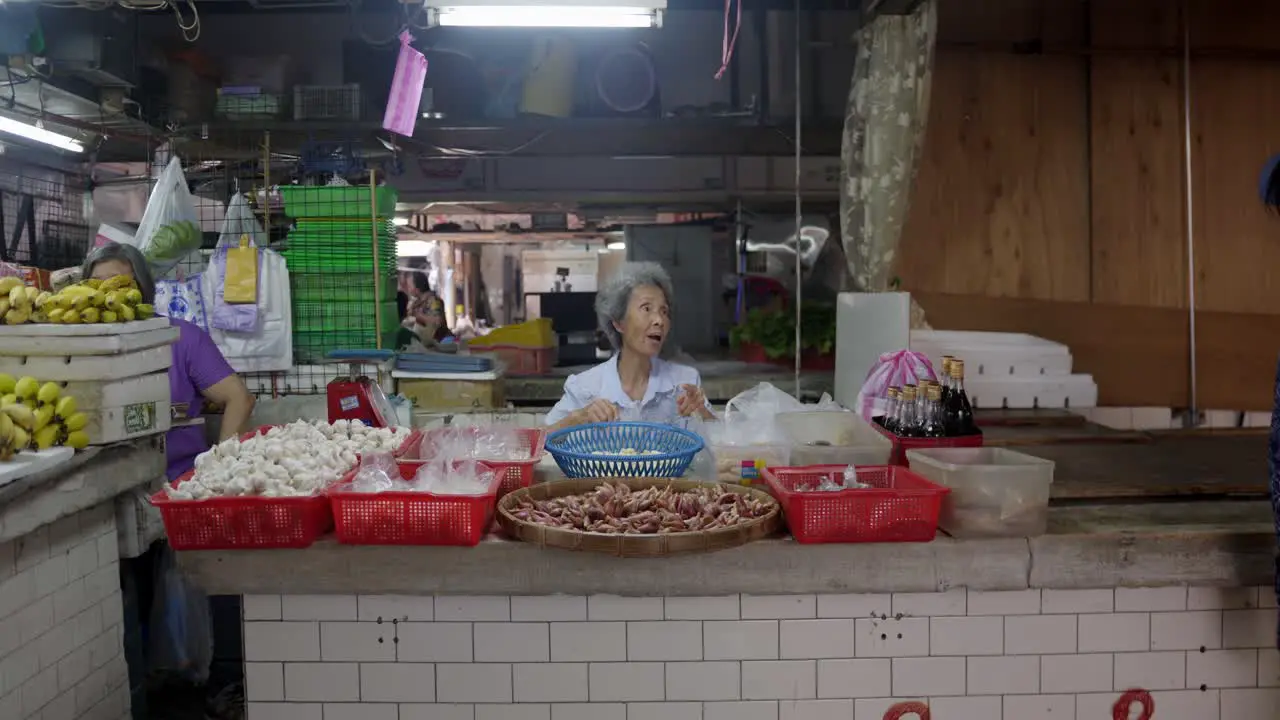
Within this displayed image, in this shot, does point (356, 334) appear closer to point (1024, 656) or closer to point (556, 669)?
point (556, 669)

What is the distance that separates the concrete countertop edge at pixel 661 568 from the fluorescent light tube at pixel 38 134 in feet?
14.1

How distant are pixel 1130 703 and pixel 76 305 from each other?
355 centimetres

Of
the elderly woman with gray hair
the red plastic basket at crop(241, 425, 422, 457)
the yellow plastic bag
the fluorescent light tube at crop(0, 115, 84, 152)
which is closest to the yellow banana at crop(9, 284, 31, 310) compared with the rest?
the red plastic basket at crop(241, 425, 422, 457)

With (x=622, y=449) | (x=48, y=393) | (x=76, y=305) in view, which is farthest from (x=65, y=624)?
(x=622, y=449)

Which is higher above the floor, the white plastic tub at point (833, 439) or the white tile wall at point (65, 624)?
the white plastic tub at point (833, 439)

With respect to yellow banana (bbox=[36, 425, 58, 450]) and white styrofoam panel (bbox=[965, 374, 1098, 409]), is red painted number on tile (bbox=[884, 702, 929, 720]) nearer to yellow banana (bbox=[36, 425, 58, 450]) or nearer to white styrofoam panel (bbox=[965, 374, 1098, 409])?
yellow banana (bbox=[36, 425, 58, 450])

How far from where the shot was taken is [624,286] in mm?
3988

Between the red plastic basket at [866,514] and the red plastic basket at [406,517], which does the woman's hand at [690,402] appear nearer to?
the red plastic basket at [866,514]

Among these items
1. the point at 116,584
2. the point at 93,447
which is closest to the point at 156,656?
the point at 116,584

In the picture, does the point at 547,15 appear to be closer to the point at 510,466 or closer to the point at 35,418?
the point at 510,466

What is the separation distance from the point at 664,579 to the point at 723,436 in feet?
2.37

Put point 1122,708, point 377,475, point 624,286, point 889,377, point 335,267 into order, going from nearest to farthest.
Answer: point 377,475 → point 1122,708 → point 889,377 → point 624,286 → point 335,267

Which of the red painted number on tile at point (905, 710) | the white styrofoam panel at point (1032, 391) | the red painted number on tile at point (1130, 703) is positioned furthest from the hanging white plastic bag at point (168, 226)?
the red painted number on tile at point (1130, 703)

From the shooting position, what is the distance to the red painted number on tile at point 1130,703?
8.50ft
